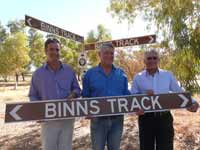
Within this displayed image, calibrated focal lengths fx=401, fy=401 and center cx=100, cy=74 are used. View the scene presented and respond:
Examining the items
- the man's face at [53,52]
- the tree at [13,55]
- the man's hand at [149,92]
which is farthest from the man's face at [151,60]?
the tree at [13,55]

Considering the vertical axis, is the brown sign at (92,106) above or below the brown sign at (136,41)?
below

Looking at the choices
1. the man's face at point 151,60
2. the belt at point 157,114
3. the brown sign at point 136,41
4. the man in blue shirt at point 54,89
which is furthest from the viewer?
the brown sign at point 136,41

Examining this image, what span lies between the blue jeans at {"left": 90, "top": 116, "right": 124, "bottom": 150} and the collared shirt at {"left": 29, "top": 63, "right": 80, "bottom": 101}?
0.45 meters

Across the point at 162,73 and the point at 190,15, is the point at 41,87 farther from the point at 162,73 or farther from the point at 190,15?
the point at 190,15

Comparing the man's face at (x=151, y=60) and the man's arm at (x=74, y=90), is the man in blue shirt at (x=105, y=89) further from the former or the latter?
the man's face at (x=151, y=60)

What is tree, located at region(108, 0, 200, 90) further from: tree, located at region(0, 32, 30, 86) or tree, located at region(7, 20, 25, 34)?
tree, located at region(7, 20, 25, 34)

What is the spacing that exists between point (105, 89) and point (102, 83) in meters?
0.09

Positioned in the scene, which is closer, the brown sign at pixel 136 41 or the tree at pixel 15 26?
the brown sign at pixel 136 41

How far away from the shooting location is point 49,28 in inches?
300

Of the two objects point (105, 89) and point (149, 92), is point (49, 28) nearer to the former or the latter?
point (105, 89)

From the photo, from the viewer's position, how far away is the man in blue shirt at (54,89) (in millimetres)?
4902

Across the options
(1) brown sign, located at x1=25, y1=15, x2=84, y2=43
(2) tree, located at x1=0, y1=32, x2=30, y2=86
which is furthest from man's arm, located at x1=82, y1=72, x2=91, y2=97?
(2) tree, located at x1=0, y1=32, x2=30, y2=86

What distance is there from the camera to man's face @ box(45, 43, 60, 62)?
485cm

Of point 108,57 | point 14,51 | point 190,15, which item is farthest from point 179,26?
point 14,51
